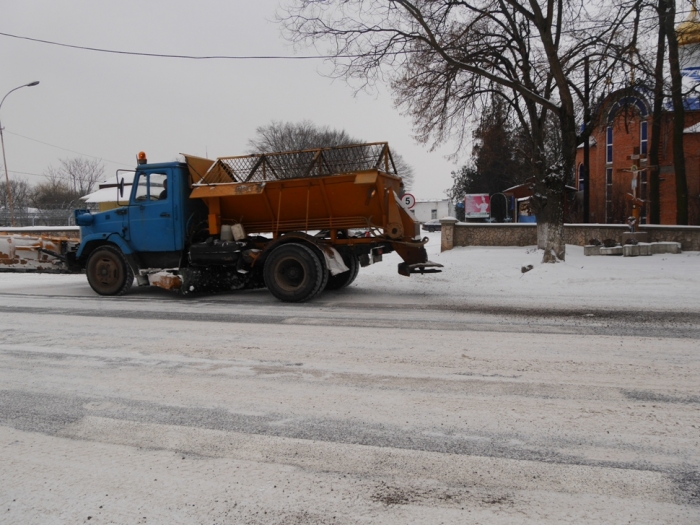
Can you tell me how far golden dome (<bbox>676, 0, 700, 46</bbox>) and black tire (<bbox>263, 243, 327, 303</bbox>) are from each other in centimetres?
1409

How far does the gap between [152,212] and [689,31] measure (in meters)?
16.7

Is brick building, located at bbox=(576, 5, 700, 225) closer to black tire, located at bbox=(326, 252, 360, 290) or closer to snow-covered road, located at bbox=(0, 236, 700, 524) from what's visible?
black tire, located at bbox=(326, 252, 360, 290)

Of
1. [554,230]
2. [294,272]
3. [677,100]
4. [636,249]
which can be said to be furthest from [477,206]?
[294,272]

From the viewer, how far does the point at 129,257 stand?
34.6 ft

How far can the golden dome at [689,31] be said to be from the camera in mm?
16141

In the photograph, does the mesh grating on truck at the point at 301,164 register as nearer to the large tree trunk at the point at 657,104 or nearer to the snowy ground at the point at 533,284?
the snowy ground at the point at 533,284

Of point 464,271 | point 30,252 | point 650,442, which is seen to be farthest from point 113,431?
point 464,271

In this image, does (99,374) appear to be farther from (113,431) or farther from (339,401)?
(339,401)

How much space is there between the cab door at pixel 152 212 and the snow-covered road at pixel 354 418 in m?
2.55

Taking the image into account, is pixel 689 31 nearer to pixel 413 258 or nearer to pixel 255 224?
pixel 413 258

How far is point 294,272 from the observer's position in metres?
9.59

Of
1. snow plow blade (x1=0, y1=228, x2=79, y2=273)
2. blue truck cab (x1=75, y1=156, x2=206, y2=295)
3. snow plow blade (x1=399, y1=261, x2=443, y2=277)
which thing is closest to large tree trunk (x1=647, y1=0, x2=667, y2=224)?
snow plow blade (x1=399, y1=261, x2=443, y2=277)

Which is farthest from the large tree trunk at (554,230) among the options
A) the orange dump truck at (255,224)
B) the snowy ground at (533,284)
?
the orange dump truck at (255,224)

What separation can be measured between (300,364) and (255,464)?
2.14 m
